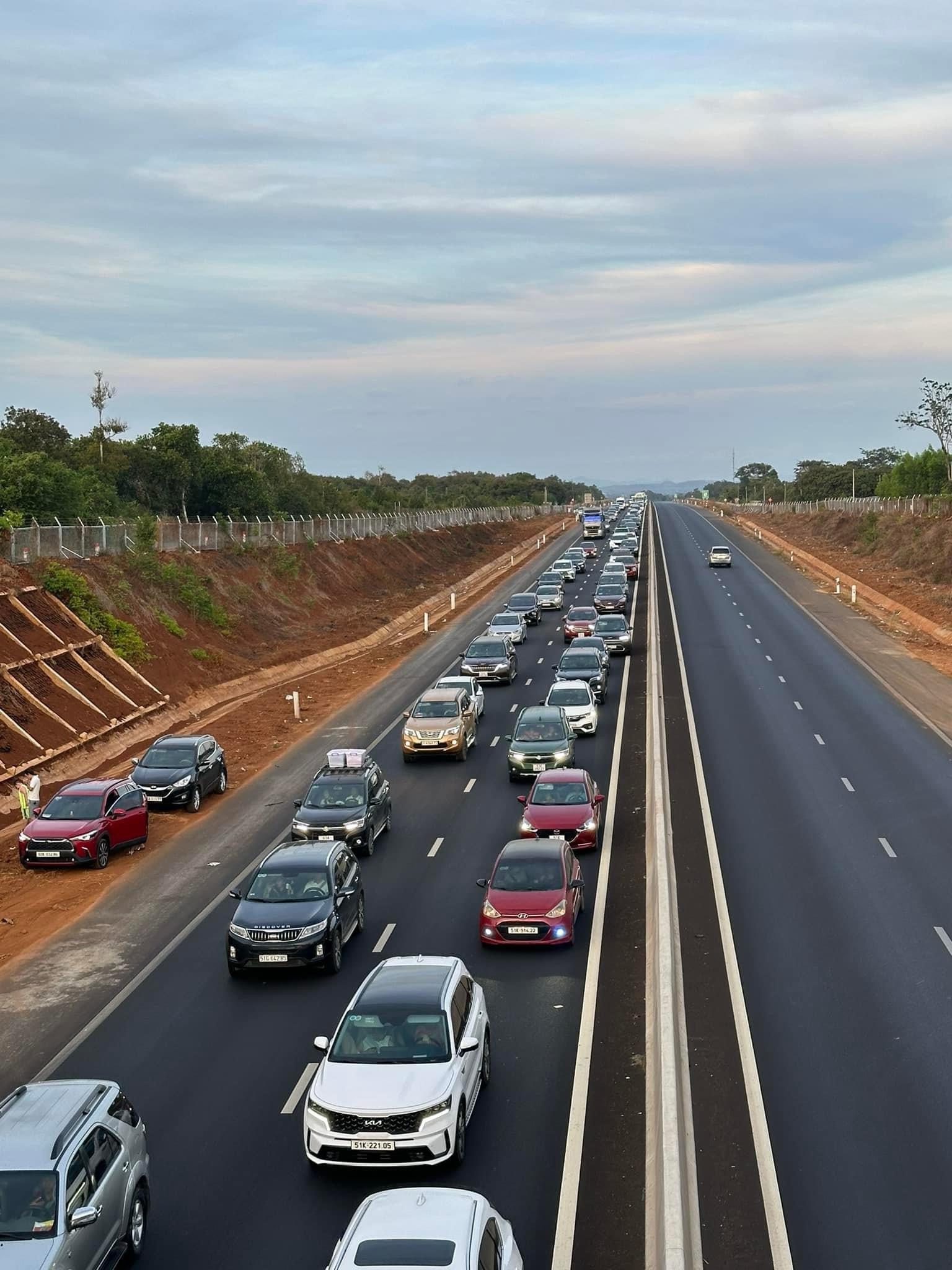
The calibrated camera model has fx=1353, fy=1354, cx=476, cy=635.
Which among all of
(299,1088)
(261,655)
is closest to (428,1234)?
(299,1088)

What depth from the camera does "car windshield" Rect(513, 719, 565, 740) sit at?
3091 cm

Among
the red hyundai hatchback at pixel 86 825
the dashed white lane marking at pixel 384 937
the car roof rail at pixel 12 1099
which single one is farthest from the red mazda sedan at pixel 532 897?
the red hyundai hatchback at pixel 86 825

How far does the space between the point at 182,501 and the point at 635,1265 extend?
72.2m

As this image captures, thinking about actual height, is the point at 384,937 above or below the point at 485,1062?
below

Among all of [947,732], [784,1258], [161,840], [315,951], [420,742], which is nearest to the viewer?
[784,1258]

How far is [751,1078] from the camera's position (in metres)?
14.4

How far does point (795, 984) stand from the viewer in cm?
1739

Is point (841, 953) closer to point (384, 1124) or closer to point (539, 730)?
point (384, 1124)

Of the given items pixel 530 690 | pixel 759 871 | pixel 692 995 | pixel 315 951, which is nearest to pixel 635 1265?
pixel 692 995

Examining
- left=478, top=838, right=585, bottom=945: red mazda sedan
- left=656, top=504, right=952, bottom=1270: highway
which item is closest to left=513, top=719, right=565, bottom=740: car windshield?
left=656, top=504, right=952, bottom=1270: highway

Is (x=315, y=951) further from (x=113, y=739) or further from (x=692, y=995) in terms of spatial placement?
(x=113, y=739)

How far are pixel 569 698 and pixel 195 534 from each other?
31.4 m

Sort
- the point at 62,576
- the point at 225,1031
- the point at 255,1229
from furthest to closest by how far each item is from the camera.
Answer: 1. the point at 62,576
2. the point at 225,1031
3. the point at 255,1229

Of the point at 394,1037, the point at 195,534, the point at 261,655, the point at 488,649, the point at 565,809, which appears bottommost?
the point at 261,655
